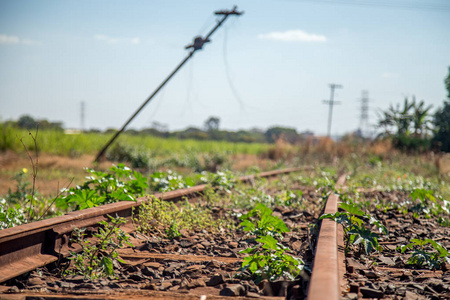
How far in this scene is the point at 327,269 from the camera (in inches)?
86.7

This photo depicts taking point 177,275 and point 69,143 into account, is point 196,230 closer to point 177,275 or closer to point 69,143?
point 177,275

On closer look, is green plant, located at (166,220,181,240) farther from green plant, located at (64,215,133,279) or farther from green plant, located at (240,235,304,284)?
green plant, located at (240,235,304,284)

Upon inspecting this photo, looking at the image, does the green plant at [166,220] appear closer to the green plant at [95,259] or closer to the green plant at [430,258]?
the green plant at [95,259]

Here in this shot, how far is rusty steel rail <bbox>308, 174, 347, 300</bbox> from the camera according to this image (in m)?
1.86

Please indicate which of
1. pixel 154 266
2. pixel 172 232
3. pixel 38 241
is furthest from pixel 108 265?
pixel 172 232

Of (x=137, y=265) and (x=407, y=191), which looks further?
(x=407, y=191)

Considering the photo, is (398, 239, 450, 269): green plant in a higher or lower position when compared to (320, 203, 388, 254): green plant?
lower

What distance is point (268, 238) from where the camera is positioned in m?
2.72

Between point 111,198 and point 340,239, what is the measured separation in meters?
2.45

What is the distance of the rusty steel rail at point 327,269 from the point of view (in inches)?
73.3

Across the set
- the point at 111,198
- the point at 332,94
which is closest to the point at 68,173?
the point at 111,198

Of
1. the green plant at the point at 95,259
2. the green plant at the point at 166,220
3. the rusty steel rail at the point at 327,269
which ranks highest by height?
the rusty steel rail at the point at 327,269

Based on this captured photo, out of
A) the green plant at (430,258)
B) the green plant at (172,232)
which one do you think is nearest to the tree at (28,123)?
the green plant at (172,232)

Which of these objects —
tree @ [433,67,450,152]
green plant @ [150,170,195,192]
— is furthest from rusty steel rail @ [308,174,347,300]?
tree @ [433,67,450,152]
